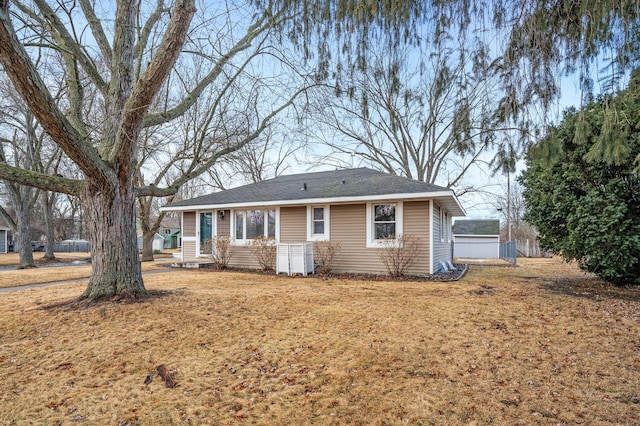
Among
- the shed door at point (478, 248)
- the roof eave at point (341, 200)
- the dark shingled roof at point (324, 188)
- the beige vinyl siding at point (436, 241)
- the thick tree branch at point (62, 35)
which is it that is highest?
the thick tree branch at point (62, 35)

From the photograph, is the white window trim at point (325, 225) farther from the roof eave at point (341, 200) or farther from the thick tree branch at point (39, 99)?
the thick tree branch at point (39, 99)

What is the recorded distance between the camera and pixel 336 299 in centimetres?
680

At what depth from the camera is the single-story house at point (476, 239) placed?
24859 millimetres

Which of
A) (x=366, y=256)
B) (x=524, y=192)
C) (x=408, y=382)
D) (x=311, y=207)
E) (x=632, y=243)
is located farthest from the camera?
(x=311, y=207)

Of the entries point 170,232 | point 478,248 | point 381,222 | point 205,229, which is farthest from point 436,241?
point 170,232

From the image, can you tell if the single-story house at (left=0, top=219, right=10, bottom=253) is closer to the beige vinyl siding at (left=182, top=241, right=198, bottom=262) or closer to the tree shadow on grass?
the beige vinyl siding at (left=182, top=241, right=198, bottom=262)

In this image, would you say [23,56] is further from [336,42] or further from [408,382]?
[408,382]

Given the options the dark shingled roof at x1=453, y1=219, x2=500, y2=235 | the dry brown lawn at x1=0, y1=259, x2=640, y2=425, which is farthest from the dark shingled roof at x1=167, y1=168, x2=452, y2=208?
the dark shingled roof at x1=453, y1=219, x2=500, y2=235

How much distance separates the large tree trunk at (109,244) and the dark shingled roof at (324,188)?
603cm

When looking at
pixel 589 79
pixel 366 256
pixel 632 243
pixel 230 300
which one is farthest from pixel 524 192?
pixel 230 300

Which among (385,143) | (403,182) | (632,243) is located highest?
(385,143)

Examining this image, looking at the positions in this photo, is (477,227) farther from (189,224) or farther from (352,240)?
(189,224)

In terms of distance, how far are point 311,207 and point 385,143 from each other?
11.1 metres

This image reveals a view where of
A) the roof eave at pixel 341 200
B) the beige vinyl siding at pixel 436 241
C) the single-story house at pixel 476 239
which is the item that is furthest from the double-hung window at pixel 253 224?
the single-story house at pixel 476 239
